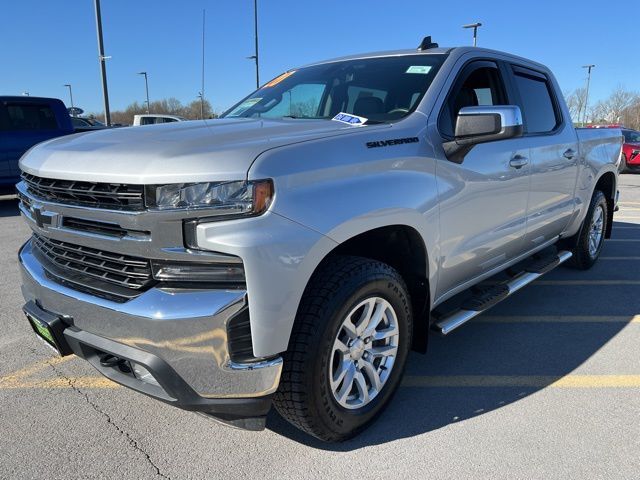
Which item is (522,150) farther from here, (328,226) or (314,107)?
(328,226)

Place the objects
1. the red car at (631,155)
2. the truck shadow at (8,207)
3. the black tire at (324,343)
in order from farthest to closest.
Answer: the red car at (631,155) < the truck shadow at (8,207) < the black tire at (324,343)

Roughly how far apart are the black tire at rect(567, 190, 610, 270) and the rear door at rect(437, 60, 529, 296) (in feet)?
6.01

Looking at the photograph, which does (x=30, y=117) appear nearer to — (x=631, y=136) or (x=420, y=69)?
(x=420, y=69)

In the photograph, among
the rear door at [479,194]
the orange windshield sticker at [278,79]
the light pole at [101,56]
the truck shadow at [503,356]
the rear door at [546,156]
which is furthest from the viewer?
the light pole at [101,56]

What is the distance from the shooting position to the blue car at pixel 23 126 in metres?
9.32

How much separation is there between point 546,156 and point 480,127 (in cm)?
148

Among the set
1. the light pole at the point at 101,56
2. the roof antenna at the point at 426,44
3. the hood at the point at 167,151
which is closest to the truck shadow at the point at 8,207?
the light pole at the point at 101,56

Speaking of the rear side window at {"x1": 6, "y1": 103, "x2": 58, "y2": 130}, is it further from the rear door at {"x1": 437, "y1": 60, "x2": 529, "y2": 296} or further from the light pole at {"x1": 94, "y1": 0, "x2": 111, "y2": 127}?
the rear door at {"x1": 437, "y1": 60, "x2": 529, "y2": 296}

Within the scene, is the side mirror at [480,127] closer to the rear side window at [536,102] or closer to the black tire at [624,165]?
the rear side window at [536,102]

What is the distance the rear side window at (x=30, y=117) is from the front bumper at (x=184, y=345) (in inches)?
350

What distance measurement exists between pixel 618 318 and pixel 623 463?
219 cm

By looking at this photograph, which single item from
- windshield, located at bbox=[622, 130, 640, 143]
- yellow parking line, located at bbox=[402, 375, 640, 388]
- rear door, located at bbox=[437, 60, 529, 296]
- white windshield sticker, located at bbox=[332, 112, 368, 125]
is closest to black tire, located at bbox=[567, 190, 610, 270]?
rear door, located at bbox=[437, 60, 529, 296]

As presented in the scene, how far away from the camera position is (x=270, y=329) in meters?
2.02

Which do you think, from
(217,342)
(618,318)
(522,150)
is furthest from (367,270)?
(618,318)
